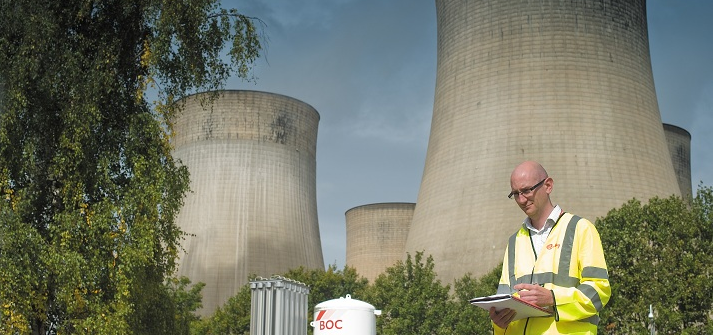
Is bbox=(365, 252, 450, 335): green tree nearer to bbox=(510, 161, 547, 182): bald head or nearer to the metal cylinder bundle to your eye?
the metal cylinder bundle

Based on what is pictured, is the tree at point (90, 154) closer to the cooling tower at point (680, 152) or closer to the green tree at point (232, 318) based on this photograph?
the green tree at point (232, 318)

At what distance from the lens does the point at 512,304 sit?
8.96ft

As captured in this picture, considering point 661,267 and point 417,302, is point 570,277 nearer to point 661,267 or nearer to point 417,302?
point 661,267

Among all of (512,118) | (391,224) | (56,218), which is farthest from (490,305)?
(391,224)

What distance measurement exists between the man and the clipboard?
0.02m

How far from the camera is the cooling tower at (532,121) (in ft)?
69.0

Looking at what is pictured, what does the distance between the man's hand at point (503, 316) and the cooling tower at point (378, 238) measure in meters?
37.3

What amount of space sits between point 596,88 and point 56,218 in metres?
15.4

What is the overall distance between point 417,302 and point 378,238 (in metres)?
18.4

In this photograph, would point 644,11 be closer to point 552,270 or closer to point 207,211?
point 207,211

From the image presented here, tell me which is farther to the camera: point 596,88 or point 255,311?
point 596,88

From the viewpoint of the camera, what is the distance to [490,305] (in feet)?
9.13

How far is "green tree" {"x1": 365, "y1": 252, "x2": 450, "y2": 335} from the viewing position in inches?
877

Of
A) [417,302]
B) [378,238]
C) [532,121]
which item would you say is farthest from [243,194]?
[532,121]
